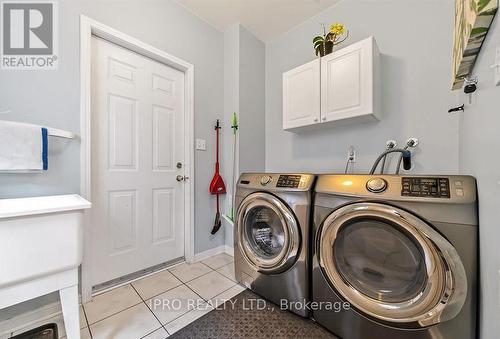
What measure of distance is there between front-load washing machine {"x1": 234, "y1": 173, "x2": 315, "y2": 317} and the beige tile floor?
0.26 m

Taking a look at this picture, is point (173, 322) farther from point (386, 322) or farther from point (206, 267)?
point (386, 322)

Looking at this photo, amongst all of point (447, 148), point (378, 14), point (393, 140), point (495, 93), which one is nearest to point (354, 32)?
point (378, 14)

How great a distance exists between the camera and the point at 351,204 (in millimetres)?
1022

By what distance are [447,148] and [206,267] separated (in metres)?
2.22

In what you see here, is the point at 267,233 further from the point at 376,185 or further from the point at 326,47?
the point at 326,47

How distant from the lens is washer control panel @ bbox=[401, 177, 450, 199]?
85 cm

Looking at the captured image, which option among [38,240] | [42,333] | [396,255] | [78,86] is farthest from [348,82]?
[42,333]

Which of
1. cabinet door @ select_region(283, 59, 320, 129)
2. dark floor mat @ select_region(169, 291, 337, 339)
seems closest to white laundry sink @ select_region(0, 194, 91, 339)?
dark floor mat @ select_region(169, 291, 337, 339)

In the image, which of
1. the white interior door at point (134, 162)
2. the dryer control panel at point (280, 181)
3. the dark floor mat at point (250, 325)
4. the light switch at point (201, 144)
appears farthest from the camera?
the light switch at point (201, 144)

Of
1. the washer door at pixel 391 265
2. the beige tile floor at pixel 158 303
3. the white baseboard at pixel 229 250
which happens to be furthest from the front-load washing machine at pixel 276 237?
the white baseboard at pixel 229 250

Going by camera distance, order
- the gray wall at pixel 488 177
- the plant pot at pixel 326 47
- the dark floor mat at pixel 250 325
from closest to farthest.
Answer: the gray wall at pixel 488 177
the dark floor mat at pixel 250 325
the plant pot at pixel 326 47

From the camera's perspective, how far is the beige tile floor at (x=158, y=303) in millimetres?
1191

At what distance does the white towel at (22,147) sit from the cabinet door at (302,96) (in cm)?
180

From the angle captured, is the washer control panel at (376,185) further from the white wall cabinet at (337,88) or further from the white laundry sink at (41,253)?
the white laundry sink at (41,253)
